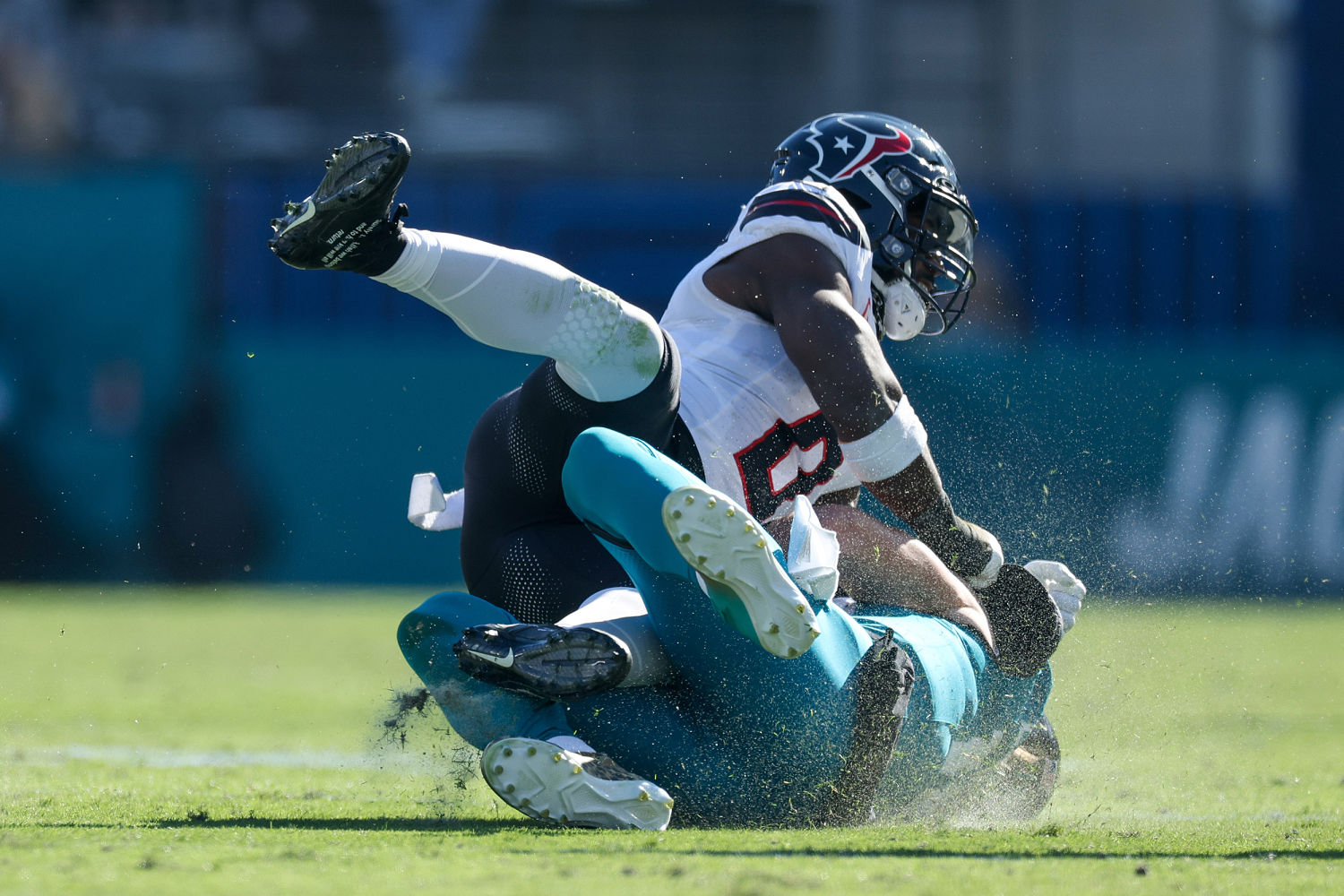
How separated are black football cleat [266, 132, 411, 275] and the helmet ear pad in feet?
4.29

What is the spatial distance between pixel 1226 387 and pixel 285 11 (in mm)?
8794

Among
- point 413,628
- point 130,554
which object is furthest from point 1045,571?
point 130,554

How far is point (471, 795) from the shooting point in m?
3.36

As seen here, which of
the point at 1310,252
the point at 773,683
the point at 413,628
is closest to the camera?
the point at 773,683

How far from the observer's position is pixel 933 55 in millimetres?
15086

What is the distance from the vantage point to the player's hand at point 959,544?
3.26 metres

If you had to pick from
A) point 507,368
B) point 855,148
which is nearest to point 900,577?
point 855,148

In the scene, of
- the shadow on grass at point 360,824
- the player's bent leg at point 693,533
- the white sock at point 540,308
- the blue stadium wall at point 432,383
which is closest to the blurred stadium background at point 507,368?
the blue stadium wall at point 432,383

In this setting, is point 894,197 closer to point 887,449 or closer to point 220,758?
point 887,449

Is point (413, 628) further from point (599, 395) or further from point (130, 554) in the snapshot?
point (130, 554)

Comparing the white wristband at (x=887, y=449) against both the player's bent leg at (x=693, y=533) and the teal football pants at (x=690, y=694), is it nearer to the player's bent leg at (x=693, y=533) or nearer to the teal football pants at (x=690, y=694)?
the teal football pants at (x=690, y=694)

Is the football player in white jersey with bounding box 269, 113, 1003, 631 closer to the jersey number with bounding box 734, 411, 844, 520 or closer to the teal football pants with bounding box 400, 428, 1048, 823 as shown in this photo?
the jersey number with bounding box 734, 411, 844, 520

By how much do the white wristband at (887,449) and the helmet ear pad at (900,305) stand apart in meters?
0.61

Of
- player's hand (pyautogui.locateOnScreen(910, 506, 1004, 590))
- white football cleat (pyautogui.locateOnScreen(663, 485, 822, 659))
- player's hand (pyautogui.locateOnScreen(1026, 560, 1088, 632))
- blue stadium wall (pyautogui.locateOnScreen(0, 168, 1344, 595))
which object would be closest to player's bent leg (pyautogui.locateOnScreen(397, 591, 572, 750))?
white football cleat (pyautogui.locateOnScreen(663, 485, 822, 659))
